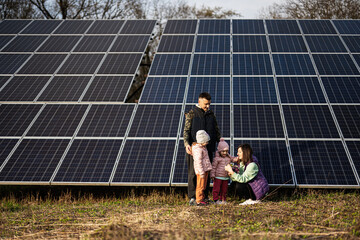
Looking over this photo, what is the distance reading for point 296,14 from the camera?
37000 mm

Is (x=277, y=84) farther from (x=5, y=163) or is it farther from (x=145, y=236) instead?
(x=5, y=163)

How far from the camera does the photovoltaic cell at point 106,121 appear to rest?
10531 mm

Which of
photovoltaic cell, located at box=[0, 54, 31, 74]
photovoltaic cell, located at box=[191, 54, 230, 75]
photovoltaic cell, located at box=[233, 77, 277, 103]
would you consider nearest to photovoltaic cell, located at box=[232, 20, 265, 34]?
photovoltaic cell, located at box=[191, 54, 230, 75]

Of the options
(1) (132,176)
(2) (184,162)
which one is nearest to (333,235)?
(2) (184,162)

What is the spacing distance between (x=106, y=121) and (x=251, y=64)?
5669 millimetres

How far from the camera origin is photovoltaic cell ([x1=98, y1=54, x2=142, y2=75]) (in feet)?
43.4

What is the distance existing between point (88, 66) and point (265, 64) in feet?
21.6

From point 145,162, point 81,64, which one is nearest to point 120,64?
point 81,64

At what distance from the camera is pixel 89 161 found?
9.73 metres

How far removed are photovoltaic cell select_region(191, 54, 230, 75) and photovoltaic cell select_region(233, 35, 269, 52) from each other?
81 centimetres

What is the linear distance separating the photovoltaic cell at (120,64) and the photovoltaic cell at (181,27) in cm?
239

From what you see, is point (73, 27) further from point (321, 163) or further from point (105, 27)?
point (321, 163)

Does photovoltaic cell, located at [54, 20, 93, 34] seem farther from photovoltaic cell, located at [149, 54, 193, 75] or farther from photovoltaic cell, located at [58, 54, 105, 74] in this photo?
photovoltaic cell, located at [149, 54, 193, 75]

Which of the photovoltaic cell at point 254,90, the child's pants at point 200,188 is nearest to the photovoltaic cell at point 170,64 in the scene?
the photovoltaic cell at point 254,90
